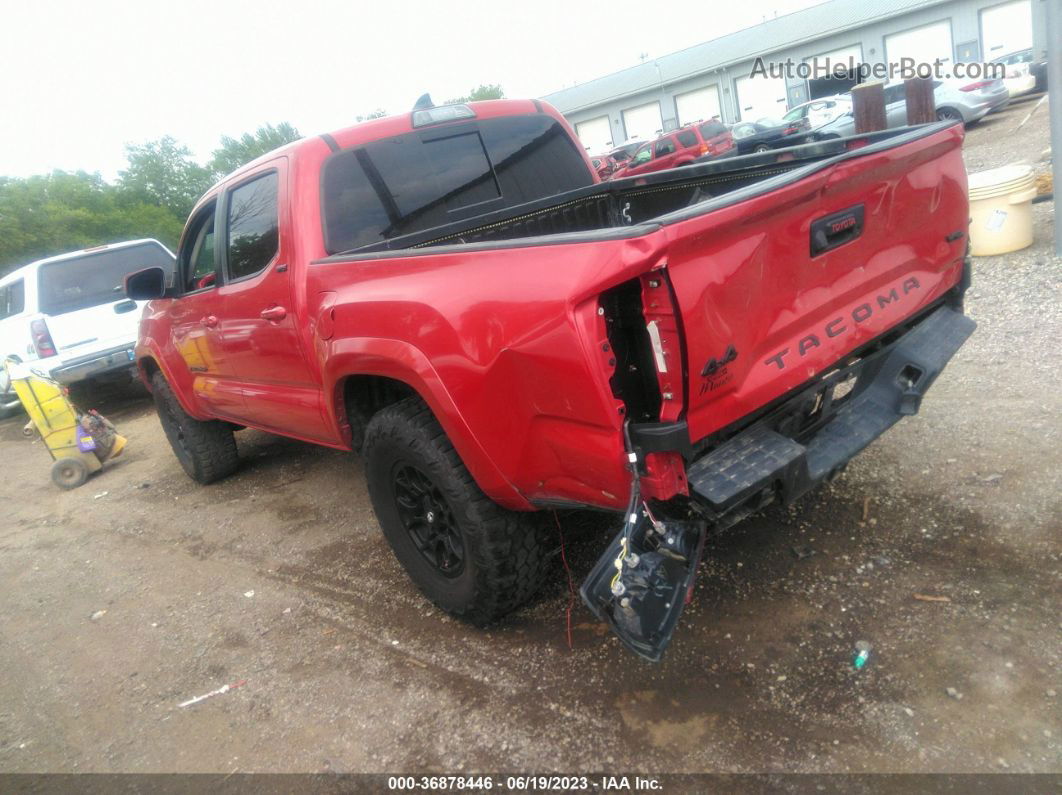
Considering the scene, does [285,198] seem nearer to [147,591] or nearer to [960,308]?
[147,591]

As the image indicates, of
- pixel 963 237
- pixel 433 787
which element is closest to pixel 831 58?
pixel 963 237

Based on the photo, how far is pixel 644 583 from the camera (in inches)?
85.7

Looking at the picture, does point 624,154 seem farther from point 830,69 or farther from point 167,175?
point 167,175

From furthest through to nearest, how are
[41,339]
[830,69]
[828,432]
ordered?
[830,69] < [41,339] < [828,432]

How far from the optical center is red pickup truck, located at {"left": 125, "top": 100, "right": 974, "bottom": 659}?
2.07 metres

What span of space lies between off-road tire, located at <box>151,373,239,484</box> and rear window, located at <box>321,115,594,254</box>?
109 inches

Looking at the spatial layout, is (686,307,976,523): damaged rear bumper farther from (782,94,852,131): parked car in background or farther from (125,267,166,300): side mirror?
(782,94,852,131): parked car in background

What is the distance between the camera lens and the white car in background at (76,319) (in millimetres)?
8391

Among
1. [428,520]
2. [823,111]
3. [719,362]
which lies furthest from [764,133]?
[719,362]

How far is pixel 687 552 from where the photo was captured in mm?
2207

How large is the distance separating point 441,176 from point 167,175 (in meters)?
37.8

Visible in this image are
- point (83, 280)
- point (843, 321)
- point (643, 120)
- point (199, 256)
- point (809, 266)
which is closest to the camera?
point (809, 266)

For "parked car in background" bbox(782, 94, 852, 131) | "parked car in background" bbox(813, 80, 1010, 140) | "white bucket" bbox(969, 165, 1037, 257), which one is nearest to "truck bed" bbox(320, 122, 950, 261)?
"white bucket" bbox(969, 165, 1037, 257)

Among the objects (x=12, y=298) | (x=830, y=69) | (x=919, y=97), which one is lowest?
(x=830, y=69)
